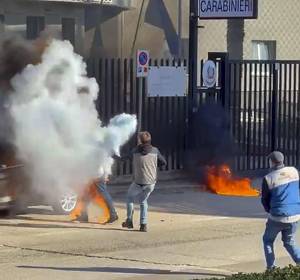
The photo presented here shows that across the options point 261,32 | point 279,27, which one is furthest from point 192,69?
point 279,27

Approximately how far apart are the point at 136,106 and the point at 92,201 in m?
4.53

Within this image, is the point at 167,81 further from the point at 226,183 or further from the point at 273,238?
the point at 273,238

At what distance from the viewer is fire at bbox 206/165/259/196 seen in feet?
66.9

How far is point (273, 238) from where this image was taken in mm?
11523

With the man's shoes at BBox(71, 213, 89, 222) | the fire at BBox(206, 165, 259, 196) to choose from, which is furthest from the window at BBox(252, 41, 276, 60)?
the man's shoes at BBox(71, 213, 89, 222)

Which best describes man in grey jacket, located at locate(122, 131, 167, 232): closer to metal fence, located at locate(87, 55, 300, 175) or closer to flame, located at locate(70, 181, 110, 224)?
flame, located at locate(70, 181, 110, 224)

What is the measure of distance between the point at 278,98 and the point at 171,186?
403 centimetres

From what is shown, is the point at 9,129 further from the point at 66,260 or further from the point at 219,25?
the point at 219,25

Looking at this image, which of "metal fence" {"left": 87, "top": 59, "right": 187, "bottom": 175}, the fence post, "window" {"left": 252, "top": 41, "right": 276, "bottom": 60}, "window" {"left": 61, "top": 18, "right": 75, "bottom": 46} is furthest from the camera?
"window" {"left": 252, "top": 41, "right": 276, "bottom": 60}

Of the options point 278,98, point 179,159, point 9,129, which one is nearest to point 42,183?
point 9,129

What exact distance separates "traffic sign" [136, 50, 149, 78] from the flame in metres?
3.70

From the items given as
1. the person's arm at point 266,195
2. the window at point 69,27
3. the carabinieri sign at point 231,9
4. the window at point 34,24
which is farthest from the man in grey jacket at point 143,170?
the window at point 69,27

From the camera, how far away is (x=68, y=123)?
47.6 ft

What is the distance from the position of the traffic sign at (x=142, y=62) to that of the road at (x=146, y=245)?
8.33 feet
